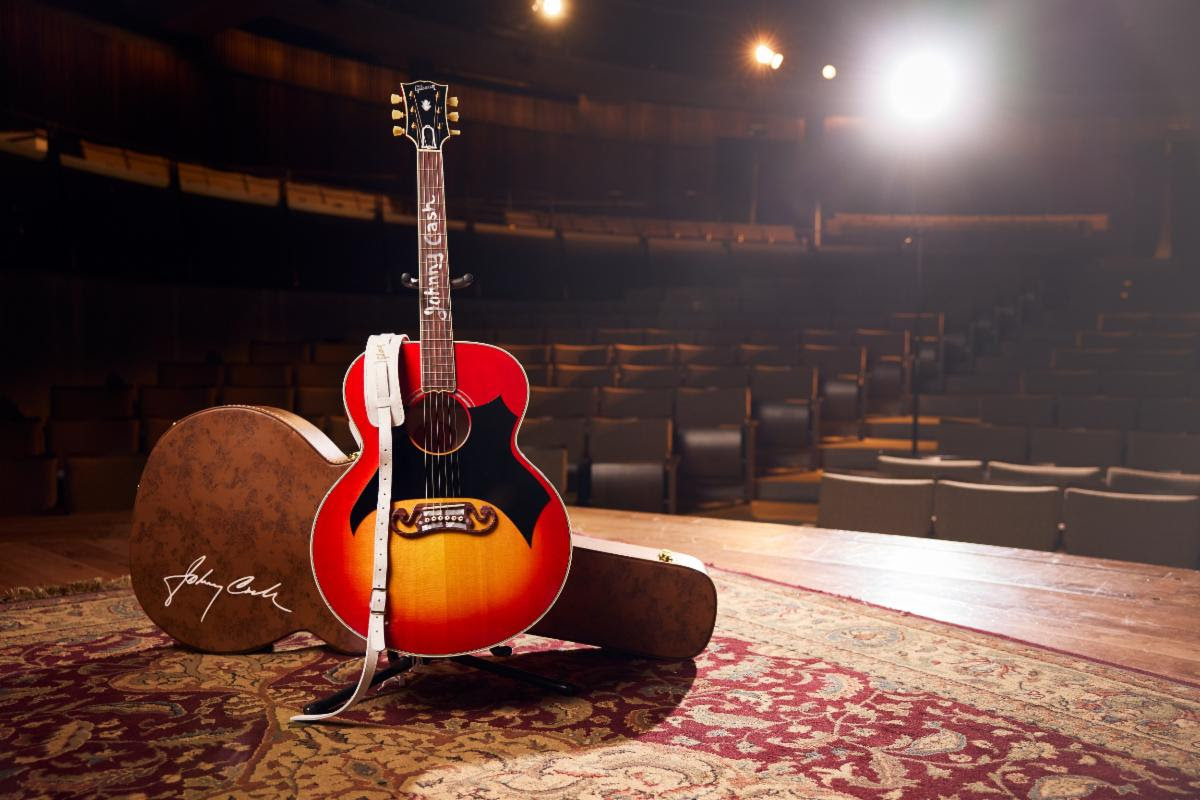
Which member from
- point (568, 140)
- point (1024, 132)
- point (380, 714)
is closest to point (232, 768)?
point (380, 714)

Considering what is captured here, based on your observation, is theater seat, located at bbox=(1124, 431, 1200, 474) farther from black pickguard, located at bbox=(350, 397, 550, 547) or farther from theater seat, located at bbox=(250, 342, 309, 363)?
theater seat, located at bbox=(250, 342, 309, 363)

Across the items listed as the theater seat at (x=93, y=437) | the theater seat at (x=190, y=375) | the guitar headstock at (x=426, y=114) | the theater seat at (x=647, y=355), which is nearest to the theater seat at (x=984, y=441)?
the theater seat at (x=647, y=355)

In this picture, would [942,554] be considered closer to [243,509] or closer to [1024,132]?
[243,509]

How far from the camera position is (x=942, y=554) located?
2.20 metres

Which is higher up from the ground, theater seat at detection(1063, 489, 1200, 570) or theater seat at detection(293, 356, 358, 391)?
theater seat at detection(293, 356, 358, 391)

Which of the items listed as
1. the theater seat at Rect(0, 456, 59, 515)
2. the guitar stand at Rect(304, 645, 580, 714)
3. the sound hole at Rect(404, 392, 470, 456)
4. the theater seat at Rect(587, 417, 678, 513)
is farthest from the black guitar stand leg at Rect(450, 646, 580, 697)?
the theater seat at Rect(0, 456, 59, 515)

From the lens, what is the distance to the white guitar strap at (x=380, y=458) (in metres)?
1.22

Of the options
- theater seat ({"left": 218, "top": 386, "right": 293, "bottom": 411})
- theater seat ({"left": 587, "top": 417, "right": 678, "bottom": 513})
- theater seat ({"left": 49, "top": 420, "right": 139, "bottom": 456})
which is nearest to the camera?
theater seat ({"left": 49, "top": 420, "right": 139, "bottom": 456})

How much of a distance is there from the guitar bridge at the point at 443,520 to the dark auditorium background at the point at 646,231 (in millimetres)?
1672

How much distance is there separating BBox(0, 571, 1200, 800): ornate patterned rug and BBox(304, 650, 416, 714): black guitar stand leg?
3 centimetres

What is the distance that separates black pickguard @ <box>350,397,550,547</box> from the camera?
4.17 feet

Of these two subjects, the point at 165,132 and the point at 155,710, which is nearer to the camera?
the point at 155,710

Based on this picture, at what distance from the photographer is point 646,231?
848cm

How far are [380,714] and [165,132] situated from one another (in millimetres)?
5641
